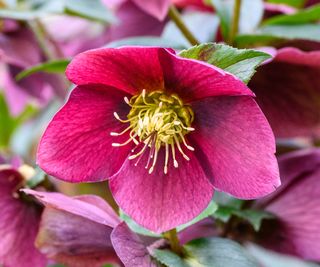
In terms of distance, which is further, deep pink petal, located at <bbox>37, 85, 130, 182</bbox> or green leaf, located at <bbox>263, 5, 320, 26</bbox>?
green leaf, located at <bbox>263, 5, 320, 26</bbox>

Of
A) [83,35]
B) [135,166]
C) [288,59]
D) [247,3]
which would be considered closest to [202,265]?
[135,166]

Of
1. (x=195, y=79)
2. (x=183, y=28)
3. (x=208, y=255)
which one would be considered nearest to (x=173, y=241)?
(x=208, y=255)

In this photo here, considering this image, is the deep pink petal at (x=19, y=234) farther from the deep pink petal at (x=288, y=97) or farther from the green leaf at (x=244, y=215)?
the deep pink petal at (x=288, y=97)

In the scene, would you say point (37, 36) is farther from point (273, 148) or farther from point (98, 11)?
point (273, 148)

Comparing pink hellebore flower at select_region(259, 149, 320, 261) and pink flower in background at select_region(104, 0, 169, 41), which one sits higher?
pink flower in background at select_region(104, 0, 169, 41)

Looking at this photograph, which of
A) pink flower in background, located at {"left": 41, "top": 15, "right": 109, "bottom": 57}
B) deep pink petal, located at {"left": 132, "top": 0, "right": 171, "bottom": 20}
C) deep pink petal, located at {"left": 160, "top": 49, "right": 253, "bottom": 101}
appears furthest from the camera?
pink flower in background, located at {"left": 41, "top": 15, "right": 109, "bottom": 57}

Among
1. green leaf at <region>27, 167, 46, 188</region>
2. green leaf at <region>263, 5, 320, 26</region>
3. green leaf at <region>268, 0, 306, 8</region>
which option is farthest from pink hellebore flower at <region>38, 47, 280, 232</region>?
green leaf at <region>268, 0, 306, 8</region>

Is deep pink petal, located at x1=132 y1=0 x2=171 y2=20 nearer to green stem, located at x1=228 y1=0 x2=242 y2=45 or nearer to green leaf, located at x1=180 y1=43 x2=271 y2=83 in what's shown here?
green stem, located at x1=228 y1=0 x2=242 y2=45
